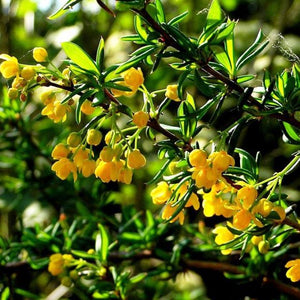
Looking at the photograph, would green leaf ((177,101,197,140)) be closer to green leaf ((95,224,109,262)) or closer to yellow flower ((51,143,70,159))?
yellow flower ((51,143,70,159))

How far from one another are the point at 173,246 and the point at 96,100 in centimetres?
49

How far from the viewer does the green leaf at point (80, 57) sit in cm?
52

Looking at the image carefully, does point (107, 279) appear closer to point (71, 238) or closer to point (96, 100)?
point (71, 238)

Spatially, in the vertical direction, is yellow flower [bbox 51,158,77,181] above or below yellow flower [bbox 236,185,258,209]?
below

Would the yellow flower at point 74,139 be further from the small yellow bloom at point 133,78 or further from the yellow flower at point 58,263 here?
the yellow flower at point 58,263

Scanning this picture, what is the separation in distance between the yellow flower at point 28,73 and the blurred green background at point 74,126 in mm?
189

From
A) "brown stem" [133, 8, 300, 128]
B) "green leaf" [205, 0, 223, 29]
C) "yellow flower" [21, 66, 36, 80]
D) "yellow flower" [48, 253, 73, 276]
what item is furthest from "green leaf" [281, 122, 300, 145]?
"yellow flower" [48, 253, 73, 276]

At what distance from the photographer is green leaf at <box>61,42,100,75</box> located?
520mm

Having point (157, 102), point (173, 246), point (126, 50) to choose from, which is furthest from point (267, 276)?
point (126, 50)

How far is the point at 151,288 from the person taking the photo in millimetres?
1003

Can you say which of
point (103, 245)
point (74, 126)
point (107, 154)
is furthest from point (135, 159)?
point (74, 126)

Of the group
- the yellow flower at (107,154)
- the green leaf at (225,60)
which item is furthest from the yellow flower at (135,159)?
the green leaf at (225,60)

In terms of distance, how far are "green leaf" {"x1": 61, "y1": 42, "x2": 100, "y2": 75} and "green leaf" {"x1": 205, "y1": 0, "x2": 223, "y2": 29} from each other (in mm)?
118

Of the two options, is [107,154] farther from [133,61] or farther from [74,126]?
[74,126]
